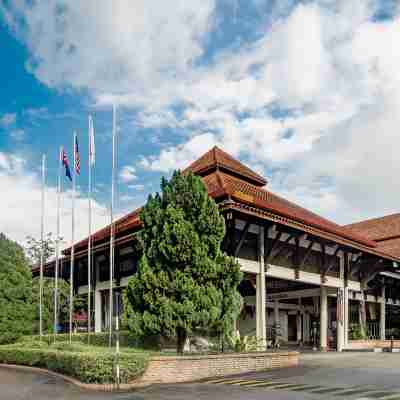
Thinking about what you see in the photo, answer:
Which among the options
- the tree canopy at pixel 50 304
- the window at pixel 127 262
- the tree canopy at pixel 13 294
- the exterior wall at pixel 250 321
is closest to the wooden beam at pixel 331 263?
the exterior wall at pixel 250 321

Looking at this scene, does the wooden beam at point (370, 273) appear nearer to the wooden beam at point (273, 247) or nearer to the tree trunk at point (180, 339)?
the wooden beam at point (273, 247)

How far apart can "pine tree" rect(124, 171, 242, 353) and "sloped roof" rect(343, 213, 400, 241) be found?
89.6ft

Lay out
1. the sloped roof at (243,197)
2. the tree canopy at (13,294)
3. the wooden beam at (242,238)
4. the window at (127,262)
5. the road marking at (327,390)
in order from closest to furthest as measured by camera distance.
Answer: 1. the road marking at (327,390)
2. the sloped roof at (243,197)
3. the wooden beam at (242,238)
4. the tree canopy at (13,294)
5. the window at (127,262)

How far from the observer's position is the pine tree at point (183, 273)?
19.1 meters

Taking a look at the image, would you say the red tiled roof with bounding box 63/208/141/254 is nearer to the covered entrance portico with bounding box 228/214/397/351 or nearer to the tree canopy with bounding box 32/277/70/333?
the tree canopy with bounding box 32/277/70/333

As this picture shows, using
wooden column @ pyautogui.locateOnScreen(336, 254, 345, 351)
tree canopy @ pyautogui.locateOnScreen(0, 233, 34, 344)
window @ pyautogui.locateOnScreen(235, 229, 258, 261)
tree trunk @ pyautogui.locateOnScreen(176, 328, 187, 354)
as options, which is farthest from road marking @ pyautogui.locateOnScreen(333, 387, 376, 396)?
wooden column @ pyautogui.locateOnScreen(336, 254, 345, 351)

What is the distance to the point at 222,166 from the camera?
31.1m

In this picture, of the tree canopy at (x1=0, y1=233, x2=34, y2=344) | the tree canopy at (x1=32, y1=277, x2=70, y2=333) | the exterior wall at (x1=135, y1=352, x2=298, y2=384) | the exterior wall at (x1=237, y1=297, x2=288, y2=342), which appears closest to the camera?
the exterior wall at (x1=135, y1=352, x2=298, y2=384)

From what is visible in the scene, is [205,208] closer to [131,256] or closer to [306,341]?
[131,256]

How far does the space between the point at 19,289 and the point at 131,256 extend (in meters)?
5.96

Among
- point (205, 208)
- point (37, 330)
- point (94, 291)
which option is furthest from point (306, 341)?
point (205, 208)

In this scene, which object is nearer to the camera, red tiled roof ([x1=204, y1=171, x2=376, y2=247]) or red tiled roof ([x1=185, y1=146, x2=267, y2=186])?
red tiled roof ([x1=204, y1=171, x2=376, y2=247])

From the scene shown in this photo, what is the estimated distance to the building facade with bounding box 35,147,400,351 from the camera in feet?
83.6

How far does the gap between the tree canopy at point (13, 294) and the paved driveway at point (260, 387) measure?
6.18m
